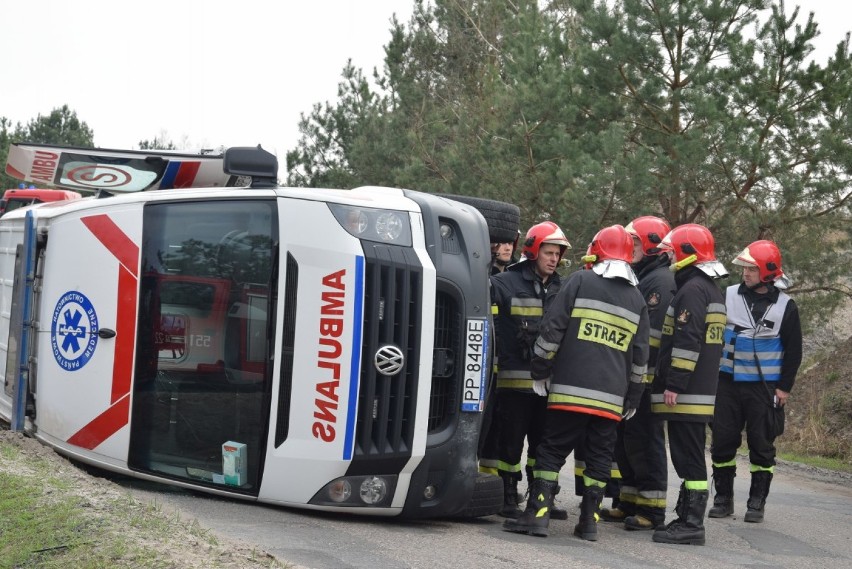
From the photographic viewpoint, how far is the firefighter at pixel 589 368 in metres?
6.76

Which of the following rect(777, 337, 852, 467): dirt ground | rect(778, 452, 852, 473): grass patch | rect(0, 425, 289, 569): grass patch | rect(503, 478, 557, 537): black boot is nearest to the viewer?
rect(0, 425, 289, 569): grass patch

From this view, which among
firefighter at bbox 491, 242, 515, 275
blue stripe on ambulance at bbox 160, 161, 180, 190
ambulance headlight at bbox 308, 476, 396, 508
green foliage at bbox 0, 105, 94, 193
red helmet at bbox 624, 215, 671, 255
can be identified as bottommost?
ambulance headlight at bbox 308, 476, 396, 508

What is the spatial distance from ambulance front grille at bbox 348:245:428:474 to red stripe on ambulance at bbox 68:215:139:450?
1.42 meters

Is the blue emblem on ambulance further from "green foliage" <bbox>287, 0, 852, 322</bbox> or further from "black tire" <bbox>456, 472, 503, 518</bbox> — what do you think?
"green foliage" <bbox>287, 0, 852, 322</bbox>

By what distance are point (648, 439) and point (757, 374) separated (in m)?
1.30

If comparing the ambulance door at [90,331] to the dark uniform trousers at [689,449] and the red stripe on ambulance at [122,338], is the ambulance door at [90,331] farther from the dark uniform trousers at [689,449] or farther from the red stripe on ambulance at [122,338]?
the dark uniform trousers at [689,449]

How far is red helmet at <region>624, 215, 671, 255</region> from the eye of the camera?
25.9 feet

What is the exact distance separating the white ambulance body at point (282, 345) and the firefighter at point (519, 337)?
671mm

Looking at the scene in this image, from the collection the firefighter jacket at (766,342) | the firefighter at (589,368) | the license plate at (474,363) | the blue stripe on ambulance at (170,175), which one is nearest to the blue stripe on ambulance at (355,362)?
the license plate at (474,363)

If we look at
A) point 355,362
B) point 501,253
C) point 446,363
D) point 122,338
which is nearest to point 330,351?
point 355,362

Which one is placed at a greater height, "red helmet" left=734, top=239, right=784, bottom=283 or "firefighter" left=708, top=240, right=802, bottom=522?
"red helmet" left=734, top=239, right=784, bottom=283

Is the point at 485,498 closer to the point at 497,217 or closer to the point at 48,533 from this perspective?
the point at 497,217

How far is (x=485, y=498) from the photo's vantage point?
6.98 meters

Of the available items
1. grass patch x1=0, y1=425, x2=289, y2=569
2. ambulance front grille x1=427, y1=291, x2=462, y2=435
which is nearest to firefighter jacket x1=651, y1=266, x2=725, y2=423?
ambulance front grille x1=427, y1=291, x2=462, y2=435
